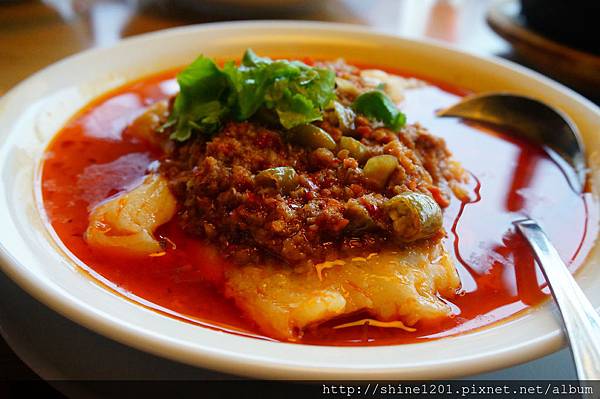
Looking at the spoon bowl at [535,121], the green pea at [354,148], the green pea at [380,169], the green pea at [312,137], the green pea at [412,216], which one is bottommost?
the spoon bowl at [535,121]

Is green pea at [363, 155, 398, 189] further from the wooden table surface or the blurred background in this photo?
the wooden table surface

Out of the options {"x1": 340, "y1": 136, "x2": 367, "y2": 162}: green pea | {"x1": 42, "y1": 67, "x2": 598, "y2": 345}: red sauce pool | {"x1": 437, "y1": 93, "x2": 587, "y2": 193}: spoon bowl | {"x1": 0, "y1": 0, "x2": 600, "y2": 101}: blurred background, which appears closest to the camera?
{"x1": 42, "y1": 67, "x2": 598, "y2": 345}: red sauce pool

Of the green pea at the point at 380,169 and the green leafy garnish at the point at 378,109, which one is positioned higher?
the green leafy garnish at the point at 378,109

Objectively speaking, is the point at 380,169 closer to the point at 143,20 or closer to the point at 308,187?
the point at 308,187

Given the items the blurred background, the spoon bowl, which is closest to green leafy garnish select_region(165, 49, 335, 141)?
the spoon bowl

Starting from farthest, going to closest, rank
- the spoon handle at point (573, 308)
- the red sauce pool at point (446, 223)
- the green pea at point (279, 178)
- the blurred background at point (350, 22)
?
the blurred background at point (350, 22)
the green pea at point (279, 178)
the red sauce pool at point (446, 223)
the spoon handle at point (573, 308)

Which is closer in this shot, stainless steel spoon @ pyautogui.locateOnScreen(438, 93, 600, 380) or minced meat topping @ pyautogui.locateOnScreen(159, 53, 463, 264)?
stainless steel spoon @ pyautogui.locateOnScreen(438, 93, 600, 380)

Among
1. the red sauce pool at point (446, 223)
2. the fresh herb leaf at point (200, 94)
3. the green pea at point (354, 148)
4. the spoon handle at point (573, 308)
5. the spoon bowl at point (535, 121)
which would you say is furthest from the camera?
the spoon bowl at point (535, 121)

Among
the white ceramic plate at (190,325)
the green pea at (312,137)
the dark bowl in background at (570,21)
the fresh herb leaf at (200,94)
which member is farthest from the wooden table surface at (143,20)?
the green pea at (312,137)

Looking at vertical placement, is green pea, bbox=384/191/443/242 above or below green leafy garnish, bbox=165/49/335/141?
below

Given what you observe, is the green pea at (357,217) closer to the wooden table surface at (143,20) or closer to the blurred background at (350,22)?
the blurred background at (350,22)
